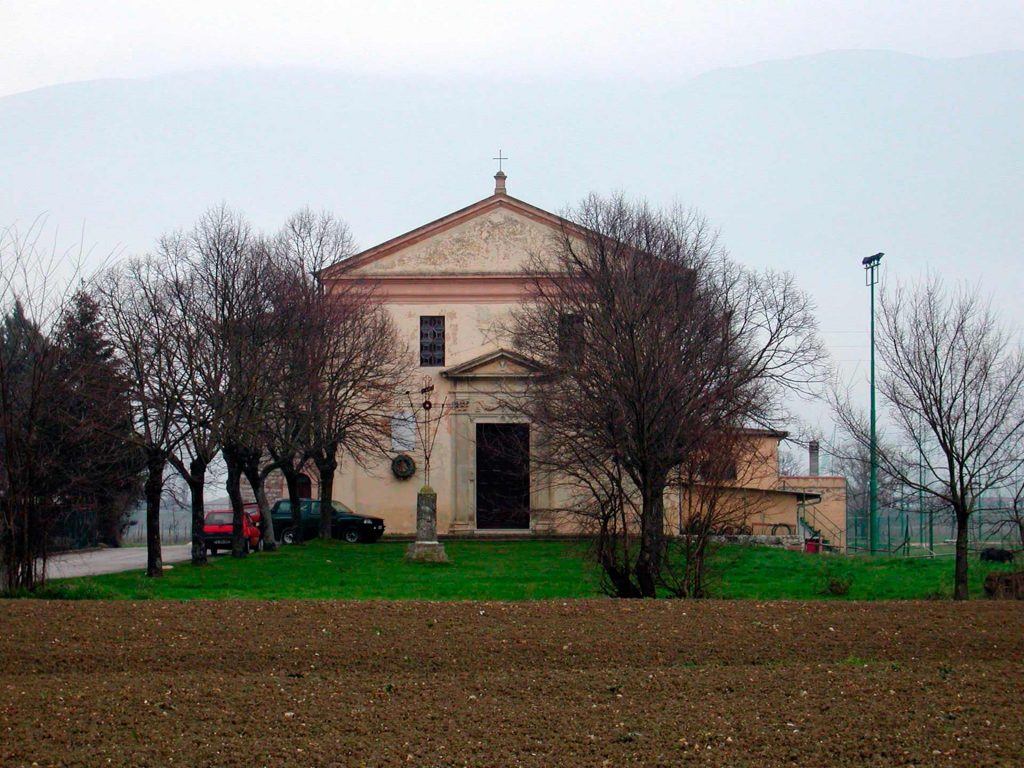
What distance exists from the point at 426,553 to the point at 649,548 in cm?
1147

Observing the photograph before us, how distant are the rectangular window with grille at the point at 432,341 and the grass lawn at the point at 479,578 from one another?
11263 millimetres

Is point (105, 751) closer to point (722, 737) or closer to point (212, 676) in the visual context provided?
point (212, 676)

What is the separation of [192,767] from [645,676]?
4.02m

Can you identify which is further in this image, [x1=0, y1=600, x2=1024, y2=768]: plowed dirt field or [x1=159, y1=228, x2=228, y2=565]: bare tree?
[x1=159, y1=228, x2=228, y2=565]: bare tree

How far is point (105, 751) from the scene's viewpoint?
7.39 meters

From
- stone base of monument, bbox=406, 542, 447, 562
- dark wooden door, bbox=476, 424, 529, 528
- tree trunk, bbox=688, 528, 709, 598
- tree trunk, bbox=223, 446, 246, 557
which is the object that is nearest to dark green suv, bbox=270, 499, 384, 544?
dark wooden door, bbox=476, 424, 529, 528

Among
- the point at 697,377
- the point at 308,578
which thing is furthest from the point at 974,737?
the point at 308,578

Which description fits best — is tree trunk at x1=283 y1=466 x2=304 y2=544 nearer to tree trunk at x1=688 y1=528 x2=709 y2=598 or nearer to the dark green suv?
the dark green suv

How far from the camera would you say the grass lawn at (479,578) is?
57.7 feet

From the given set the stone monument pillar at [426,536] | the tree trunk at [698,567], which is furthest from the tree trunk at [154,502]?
the tree trunk at [698,567]

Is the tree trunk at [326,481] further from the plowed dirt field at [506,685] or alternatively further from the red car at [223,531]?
the plowed dirt field at [506,685]

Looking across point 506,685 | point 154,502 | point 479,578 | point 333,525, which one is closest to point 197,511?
point 154,502

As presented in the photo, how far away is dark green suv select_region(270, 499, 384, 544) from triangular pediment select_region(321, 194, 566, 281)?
8584 mm

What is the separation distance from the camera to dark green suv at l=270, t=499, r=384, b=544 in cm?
3772
